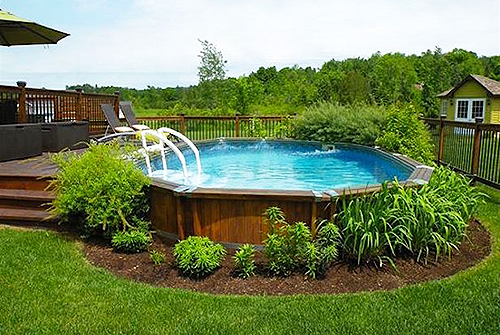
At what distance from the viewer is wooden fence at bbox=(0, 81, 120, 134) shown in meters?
8.30

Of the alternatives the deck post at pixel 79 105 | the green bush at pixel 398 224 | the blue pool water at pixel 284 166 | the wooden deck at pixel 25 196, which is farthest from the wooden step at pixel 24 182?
the deck post at pixel 79 105

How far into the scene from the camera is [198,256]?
398cm

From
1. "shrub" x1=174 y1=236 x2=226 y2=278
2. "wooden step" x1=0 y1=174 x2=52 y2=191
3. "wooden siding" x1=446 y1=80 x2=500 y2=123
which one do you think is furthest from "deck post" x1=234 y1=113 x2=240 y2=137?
"wooden siding" x1=446 y1=80 x2=500 y2=123

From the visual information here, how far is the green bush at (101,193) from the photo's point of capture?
4.66 m

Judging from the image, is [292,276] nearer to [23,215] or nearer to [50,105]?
[23,215]

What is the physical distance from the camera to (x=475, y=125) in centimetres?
772

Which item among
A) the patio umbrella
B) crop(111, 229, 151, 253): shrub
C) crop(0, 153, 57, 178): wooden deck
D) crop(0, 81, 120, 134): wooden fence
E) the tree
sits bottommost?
crop(111, 229, 151, 253): shrub

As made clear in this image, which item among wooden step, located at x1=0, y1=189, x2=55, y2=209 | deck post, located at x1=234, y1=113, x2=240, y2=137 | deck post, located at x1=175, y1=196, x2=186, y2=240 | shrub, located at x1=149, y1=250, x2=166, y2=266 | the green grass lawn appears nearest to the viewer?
the green grass lawn

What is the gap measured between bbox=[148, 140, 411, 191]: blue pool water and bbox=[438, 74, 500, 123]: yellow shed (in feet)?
54.9

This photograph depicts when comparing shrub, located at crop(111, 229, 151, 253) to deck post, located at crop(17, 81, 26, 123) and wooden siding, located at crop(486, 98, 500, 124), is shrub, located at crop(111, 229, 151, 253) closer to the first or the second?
deck post, located at crop(17, 81, 26, 123)

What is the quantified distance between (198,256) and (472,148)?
236 inches

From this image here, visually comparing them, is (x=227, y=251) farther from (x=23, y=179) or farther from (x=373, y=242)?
(x=23, y=179)

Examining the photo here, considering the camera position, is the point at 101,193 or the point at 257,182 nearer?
the point at 101,193

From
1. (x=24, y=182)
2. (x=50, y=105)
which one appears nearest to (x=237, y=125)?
(x=50, y=105)
